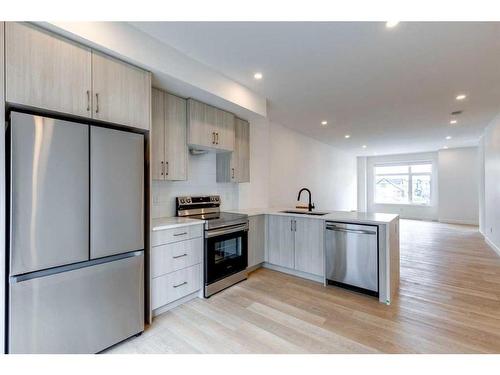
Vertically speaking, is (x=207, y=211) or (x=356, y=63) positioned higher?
(x=356, y=63)

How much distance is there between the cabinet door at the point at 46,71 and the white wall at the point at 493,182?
21.2ft

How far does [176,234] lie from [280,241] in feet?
5.60

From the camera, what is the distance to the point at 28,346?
154 cm

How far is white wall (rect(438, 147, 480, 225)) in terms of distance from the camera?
26.5ft

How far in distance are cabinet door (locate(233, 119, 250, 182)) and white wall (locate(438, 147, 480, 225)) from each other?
8.34 meters

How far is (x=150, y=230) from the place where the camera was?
7.48ft

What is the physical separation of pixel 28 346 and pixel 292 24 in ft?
9.88

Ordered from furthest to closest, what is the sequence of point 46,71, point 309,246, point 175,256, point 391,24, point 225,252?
1. point 309,246
2. point 225,252
3. point 175,256
4. point 391,24
5. point 46,71

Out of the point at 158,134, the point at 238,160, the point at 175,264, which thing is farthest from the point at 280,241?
the point at 158,134

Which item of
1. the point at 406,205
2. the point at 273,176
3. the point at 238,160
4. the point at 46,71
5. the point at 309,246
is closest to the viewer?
the point at 46,71

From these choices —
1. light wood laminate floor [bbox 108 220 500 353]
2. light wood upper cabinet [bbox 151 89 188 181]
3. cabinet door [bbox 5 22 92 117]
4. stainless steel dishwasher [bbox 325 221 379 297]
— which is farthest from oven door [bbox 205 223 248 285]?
cabinet door [bbox 5 22 92 117]

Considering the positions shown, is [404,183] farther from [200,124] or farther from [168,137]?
[168,137]
